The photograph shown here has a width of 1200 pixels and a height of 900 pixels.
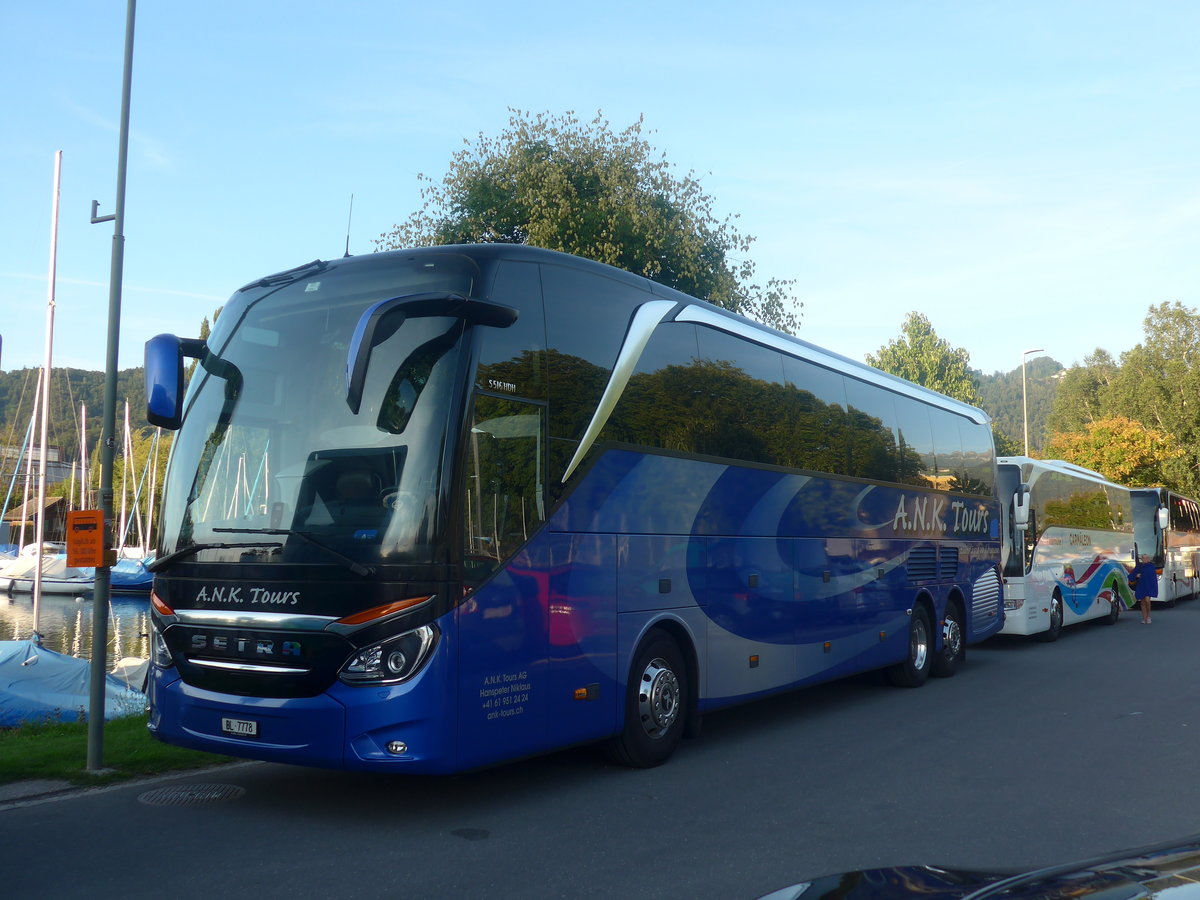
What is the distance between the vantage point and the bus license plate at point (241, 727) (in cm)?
684

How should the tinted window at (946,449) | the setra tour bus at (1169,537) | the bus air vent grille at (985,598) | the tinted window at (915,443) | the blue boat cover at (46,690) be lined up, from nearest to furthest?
the blue boat cover at (46,690) → the tinted window at (915,443) → the tinted window at (946,449) → the bus air vent grille at (985,598) → the setra tour bus at (1169,537)

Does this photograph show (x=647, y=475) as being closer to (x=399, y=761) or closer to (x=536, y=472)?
(x=536, y=472)

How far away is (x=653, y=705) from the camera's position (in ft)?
28.7

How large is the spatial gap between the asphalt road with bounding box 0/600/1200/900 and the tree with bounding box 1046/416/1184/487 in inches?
1905

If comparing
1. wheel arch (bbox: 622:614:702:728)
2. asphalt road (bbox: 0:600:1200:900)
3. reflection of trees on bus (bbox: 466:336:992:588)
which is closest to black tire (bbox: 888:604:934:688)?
reflection of trees on bus (bbox: 466:336:992:588)

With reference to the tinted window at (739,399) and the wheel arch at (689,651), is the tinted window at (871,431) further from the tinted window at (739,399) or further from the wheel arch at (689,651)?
the wheel arch at (689,651)

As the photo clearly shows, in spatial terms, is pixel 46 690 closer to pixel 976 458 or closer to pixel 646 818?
pixel 646 818

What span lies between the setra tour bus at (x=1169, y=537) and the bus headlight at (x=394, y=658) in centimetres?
3095

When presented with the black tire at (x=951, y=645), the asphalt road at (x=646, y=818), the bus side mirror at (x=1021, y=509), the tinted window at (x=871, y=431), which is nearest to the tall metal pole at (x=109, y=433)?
the asphalt road at (x=646, y=818)

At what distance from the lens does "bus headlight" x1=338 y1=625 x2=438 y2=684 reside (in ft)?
21.7

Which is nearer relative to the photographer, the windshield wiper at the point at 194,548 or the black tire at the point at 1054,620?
the windshield wiper at the point at 194,548

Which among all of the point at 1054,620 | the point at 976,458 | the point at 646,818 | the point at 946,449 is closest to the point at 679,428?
the point at 646,818

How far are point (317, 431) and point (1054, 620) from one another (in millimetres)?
18389

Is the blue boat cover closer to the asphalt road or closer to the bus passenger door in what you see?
the asphalt road
